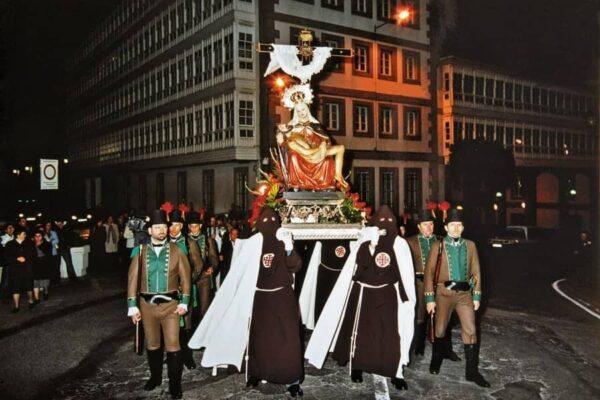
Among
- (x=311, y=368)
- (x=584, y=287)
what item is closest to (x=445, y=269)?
(x=311, y=368)

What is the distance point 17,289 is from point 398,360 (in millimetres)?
8775

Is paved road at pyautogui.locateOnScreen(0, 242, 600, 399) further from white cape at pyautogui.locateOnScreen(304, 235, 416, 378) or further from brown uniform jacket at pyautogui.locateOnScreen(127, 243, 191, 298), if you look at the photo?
brown uniform jacket at pyautogui.locateOnScreen(127, 243, 191, 298)

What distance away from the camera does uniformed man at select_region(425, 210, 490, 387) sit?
7.12 meters

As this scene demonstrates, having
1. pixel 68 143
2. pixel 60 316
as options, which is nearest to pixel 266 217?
pixel 60 316

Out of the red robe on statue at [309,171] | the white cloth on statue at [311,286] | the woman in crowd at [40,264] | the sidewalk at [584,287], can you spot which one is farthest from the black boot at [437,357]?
the woman in crowd at [40,264]

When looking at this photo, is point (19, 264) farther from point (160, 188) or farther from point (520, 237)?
point (160, 188)

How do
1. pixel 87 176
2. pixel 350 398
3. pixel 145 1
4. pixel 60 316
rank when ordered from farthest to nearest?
pixel 87 176 < pixel 145 1 < pixel 60 316 < pixel 350 398

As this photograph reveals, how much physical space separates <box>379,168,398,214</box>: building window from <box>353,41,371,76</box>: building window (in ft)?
17.9

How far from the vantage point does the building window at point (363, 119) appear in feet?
91.1

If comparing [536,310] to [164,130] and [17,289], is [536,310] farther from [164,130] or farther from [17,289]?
[164,130]

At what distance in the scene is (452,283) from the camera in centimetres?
718

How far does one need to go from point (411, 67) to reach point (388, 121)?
3565 mm

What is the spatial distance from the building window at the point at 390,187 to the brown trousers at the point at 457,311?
21.7 meters

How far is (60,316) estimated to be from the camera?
36.1 feet
